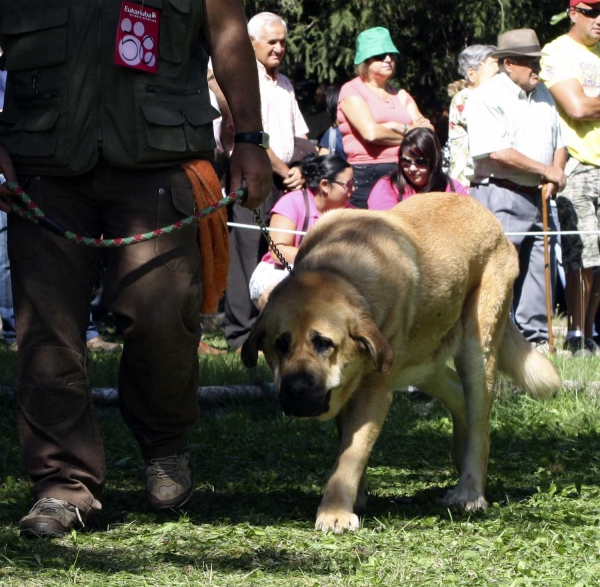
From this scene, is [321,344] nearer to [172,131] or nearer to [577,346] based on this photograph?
[172,131]

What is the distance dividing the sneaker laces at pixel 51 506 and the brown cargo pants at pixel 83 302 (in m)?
0.02

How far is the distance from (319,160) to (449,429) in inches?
87.4

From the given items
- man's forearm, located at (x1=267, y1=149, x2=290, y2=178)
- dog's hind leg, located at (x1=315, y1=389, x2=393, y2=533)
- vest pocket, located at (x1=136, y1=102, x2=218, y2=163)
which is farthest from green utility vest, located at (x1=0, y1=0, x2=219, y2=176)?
man's forearm, located at (x1=267, y1=149, x2=290, y2=178)

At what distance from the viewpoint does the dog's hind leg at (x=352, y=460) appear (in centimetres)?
395

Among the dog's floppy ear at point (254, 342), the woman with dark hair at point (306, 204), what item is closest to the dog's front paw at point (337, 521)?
the dog's floppy ear at point (254, 342)

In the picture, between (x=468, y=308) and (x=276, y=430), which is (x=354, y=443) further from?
(x=276, y=430)

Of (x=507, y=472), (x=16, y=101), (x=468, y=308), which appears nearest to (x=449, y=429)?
(x=507, y=472)

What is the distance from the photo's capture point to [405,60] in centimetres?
1420

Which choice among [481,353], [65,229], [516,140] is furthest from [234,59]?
[516,140]

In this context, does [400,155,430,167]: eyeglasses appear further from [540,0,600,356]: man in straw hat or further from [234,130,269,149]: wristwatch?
[234,130,269,149]: wristwatch

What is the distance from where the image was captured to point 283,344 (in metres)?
4.11

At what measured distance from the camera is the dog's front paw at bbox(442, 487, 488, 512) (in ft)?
14.4

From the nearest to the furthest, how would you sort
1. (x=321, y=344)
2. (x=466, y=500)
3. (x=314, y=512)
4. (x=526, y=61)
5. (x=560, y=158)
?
(x=321, y=344) → (x=314, y=512) → (x=466, y=500) → (x=526, y=61) → (x=560, y=158)

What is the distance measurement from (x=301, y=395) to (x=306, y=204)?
3.61m
